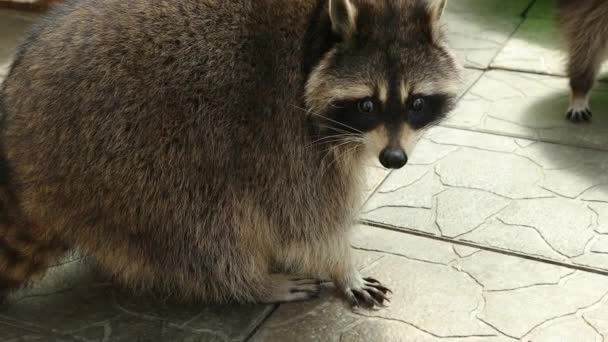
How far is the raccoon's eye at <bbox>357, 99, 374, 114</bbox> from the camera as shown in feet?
7.16

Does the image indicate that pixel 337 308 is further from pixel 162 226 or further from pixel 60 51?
pixel 60 51

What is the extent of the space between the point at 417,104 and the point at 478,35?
7.96ft

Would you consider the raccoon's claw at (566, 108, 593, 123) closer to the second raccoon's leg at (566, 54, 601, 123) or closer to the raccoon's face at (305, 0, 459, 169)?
the second raccoon's leg at (566, 54, 601, 123)

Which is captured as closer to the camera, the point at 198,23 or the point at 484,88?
the point at 198,23

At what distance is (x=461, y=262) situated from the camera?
262 centimetres

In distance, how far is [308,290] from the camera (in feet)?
8.27

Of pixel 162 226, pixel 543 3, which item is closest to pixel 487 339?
pixel 162 226

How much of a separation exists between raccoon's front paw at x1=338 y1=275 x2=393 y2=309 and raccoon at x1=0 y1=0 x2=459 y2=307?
8.3 inches

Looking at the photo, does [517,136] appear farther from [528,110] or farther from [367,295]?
[367,295]

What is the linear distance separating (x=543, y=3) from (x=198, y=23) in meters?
3.24

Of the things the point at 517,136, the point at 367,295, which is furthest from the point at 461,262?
the point at 517,136

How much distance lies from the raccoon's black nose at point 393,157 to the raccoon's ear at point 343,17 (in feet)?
1.09

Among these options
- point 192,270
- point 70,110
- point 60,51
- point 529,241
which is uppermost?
point 60,51

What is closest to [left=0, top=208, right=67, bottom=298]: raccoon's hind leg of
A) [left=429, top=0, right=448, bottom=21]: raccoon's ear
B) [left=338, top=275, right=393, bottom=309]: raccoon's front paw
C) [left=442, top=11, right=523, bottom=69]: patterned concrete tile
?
[left=338, top=275, right=393, bottom=309]: raccoon's front paw
